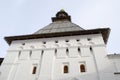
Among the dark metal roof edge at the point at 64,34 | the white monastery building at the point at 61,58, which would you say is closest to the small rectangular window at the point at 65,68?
the white monastery building at the point at 61,58

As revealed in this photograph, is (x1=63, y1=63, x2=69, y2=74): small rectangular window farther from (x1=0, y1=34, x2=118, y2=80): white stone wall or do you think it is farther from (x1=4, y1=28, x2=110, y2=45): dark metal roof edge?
(x1=4, y1=28, x2=110, y2=45): dark metal roof edge

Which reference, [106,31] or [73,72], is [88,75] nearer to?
[73,72]

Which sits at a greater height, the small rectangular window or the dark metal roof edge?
the dark metal roof edge

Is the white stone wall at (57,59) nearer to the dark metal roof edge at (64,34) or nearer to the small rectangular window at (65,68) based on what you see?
the small rectangular window at (65,68)

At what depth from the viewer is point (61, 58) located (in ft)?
46.4

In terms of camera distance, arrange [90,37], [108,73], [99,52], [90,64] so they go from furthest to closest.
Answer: [90,37] < [99,52] < [90,64] < [108,73]

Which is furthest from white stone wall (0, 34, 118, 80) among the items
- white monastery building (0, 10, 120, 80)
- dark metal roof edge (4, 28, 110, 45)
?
dark metal roof edge (4, 28, 110, 45)

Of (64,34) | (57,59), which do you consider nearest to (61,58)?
(57,59)

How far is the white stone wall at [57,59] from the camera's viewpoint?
41.3 ft

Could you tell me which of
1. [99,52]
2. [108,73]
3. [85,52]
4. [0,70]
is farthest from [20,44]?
[108,73]

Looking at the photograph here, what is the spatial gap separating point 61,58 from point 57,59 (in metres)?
0.32

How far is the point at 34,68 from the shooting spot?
45.2 feet

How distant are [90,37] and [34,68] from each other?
18.6ft

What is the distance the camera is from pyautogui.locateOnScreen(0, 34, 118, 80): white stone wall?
496 inches
